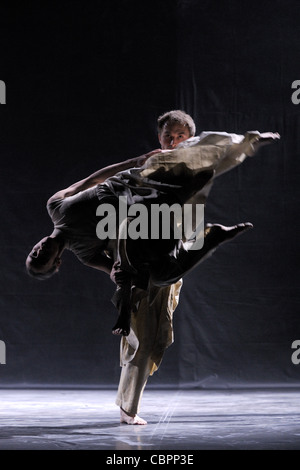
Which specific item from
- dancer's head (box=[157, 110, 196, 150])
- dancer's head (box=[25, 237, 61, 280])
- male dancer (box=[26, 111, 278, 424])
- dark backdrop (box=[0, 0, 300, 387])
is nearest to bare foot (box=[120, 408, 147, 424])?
male dancer (box=[26, 111, 278, 424])

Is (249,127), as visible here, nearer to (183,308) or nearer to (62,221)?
(183,308)

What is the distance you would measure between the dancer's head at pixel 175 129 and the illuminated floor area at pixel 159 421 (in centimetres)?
114

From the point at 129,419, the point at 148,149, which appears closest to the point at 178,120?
the point at 129,419

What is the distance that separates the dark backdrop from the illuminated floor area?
342 mm

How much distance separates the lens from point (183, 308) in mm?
4750

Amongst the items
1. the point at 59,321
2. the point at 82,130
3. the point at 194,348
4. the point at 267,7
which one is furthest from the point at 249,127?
the point at 59,321

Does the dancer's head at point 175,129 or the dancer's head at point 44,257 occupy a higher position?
the dancer's head at point 175,129

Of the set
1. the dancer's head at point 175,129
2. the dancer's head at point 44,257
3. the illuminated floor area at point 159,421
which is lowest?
the illuminated floor area at point 159,421

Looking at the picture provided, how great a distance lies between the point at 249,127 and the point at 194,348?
1.52m

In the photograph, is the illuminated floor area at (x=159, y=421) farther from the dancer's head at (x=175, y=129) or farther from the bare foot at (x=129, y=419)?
the dancer's head at (x=175, y=129)

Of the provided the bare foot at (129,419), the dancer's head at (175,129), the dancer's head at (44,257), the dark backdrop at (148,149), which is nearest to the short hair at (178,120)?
the dancer's head at (175,129)

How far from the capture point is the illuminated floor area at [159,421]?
94.3 inches

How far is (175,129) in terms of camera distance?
2938mm

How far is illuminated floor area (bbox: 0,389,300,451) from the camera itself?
7.86 feet
